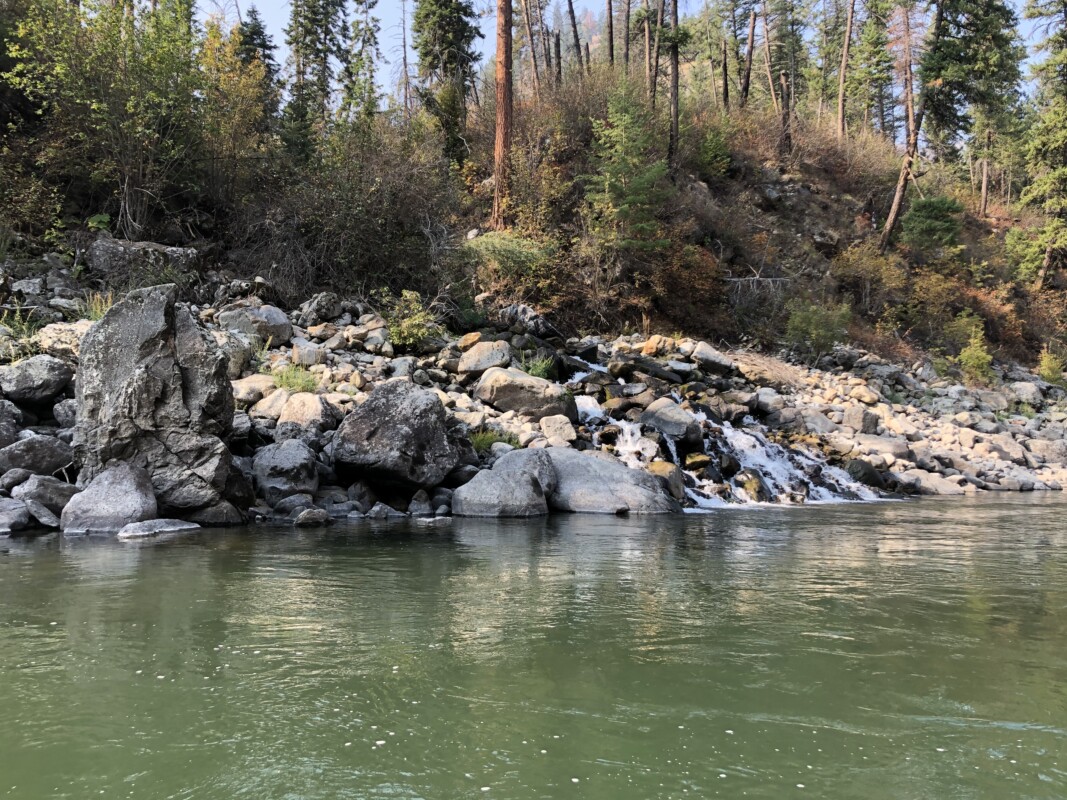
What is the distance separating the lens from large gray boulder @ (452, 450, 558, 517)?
1018 cm

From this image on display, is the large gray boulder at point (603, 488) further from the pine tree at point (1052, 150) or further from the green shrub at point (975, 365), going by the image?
the pine tree at point (1052, 150)

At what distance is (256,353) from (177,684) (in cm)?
997

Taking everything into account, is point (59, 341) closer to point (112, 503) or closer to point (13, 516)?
point (13, 516)

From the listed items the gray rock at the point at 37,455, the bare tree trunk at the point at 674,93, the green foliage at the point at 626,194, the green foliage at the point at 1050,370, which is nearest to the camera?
the gray rock at the point at 37,455

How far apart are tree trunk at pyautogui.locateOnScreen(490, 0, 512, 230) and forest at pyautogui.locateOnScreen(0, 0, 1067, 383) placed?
7cm

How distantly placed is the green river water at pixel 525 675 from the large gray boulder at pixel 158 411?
5.44 feet

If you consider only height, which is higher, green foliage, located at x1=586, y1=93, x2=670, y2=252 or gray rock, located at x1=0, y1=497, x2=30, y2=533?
green foliage, located at x1=586, y1=93, x2=670, y2=252

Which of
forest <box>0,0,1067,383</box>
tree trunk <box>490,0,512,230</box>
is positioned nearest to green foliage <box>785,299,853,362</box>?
forest <box>0,0,1067,383</box>

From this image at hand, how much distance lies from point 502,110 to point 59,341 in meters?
13.7

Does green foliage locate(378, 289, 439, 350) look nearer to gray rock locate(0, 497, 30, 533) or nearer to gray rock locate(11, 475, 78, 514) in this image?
gray rock locate(11, 475, 78, 514)

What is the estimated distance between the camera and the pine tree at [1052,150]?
1126 inches

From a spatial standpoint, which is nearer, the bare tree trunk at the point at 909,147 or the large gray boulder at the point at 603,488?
the large gray boulder at the point at 603,488

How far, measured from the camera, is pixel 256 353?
12891mm

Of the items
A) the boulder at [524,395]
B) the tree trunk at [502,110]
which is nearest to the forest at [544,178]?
the tree trunk at [502,110]
